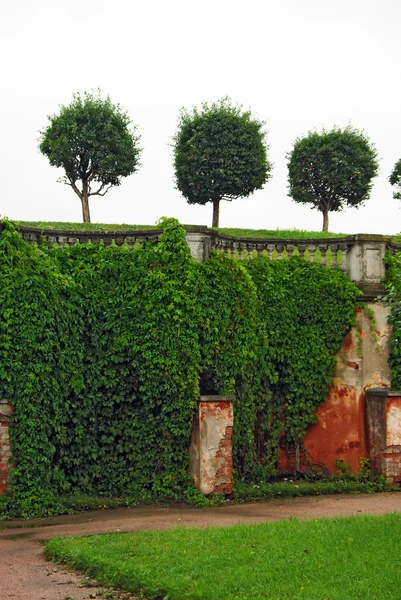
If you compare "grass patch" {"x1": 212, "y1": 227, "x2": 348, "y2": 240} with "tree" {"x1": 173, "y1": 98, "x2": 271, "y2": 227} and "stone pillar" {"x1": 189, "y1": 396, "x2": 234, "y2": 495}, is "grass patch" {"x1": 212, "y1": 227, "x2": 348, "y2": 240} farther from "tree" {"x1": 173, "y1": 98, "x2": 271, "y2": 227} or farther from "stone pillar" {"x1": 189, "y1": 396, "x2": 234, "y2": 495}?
"stone pillar" {"x1": 189, "y1": 396, "x2": 234, "y2": 495}

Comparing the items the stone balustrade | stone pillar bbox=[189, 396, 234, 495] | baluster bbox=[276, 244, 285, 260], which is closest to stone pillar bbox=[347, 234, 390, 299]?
the stone balustrade

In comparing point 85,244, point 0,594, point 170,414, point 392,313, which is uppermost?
point 85,244

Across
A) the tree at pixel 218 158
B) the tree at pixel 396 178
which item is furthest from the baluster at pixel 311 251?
the tree at pixel 396 178

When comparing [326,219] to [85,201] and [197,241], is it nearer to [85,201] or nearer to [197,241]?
[85,201]

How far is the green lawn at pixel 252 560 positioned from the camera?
7586 mm

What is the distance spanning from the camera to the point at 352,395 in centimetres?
1652

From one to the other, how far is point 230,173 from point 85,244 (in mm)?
24446

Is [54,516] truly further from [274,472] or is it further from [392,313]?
[392,313]

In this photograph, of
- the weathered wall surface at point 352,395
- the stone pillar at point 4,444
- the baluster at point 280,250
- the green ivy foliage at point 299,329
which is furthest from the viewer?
the baluster at point 280,250

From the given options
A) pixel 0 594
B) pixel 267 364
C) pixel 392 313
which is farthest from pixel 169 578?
pixel 392 313

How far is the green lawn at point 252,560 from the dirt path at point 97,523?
1.12 feet

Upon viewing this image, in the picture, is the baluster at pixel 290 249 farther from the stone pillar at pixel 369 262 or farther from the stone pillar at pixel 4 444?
the stone pillar at pixel 4 444

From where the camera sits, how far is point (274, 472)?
1592 centimetres

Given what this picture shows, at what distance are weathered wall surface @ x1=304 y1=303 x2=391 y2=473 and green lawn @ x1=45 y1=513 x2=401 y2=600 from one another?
5639mm
